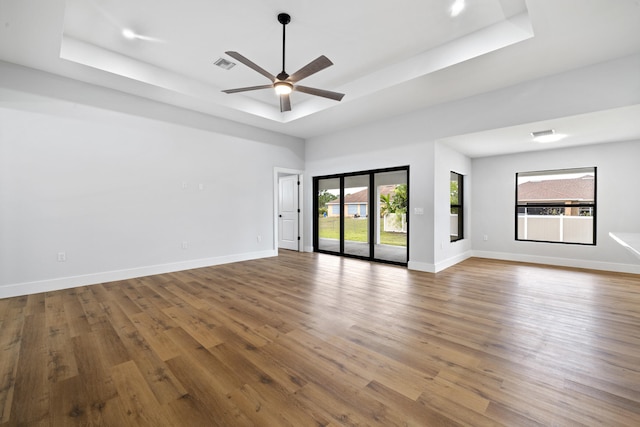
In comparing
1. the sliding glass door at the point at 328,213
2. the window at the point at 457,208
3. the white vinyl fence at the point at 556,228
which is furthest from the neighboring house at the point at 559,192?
the sliding glass door at the point at 328,213

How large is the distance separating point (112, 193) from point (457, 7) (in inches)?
210

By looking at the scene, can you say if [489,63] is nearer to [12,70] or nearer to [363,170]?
[363,170]

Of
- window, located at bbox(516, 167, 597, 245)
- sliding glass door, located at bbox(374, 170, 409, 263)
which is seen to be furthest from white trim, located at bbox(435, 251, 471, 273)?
window, located at bbox(516, 167, 597, 245)

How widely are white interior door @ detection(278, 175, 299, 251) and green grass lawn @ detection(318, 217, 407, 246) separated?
798 mm

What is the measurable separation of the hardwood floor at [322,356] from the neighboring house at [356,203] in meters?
2.68

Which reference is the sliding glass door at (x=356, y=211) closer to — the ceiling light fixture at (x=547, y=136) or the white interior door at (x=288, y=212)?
the white interior door at (x=288, y=212)

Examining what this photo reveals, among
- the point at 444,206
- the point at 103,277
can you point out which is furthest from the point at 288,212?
the point at 103,277

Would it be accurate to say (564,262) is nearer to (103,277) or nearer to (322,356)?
(322,356)

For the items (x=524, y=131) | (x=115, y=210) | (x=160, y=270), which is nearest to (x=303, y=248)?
(x=160, y=270)

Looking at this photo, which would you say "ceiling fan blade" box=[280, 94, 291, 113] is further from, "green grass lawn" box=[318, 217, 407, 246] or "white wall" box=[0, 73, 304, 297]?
"green grass lawn" box=[318, 217, 407, 246]

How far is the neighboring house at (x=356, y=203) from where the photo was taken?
20.1 ft

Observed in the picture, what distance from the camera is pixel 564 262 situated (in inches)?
216

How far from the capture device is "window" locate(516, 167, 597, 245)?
17.8ft

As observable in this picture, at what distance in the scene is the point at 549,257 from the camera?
18.6 feet
